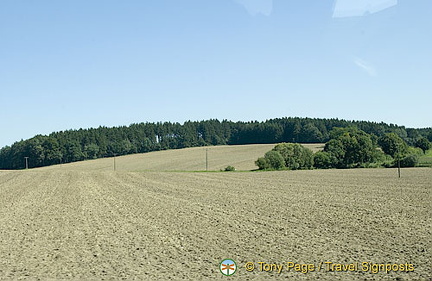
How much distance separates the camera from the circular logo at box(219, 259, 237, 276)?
35.2 feet

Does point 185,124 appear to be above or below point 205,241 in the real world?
above

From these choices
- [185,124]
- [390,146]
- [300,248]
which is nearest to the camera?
[300,248]

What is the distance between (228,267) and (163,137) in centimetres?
14453

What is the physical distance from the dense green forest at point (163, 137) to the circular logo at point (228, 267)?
109651 millimetres

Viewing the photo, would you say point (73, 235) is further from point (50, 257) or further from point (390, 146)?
point (390, 146)

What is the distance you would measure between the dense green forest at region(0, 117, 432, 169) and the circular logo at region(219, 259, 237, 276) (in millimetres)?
109651

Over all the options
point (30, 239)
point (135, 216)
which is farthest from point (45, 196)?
point (30, 239)

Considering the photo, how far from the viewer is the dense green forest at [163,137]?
409 ft

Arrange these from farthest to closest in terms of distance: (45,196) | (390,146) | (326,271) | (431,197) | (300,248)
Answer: (390,146) < (45,196) < (431,197) < (300,248) < (326,271)

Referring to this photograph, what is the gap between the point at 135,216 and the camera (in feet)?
70.1

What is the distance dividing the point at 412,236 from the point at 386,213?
604cm

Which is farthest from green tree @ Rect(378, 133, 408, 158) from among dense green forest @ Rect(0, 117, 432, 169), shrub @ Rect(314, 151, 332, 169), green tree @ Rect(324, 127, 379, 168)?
shrub @ Rect(314, 151, 332, 169)

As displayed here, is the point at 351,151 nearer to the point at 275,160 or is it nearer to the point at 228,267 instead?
the point at 275,160

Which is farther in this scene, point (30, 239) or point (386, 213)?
point (386, 213)
